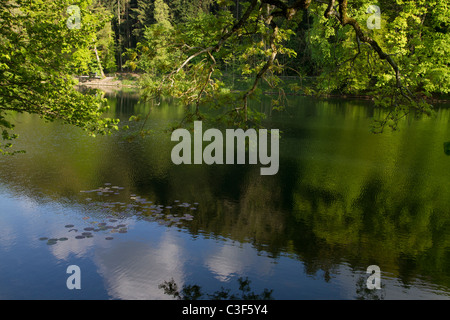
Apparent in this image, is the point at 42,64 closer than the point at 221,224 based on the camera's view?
Yes

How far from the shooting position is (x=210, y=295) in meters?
8.93

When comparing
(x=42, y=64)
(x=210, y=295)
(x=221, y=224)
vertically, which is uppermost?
(x=42, y=64)

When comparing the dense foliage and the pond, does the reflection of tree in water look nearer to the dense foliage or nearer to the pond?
the pond

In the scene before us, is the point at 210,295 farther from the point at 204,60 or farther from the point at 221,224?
the point at 204,60

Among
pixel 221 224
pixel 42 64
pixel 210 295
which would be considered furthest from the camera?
pixel 221 224

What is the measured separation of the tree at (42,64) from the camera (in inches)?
Answer: 424

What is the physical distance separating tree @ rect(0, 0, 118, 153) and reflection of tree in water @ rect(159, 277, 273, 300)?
6.01 metres

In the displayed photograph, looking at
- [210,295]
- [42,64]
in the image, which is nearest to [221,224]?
[210,295]

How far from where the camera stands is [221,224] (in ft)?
41.3

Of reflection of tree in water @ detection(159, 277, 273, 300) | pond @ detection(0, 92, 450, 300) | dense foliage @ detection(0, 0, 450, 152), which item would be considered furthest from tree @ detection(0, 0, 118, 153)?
reflection of tree in water @ detection(159, 277, 273, 300)

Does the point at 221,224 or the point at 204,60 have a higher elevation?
the point at 204,60

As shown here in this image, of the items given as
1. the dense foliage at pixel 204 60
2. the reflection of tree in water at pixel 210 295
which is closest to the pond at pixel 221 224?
the reflection of tree in water at pixel 210 295

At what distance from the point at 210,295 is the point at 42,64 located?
7889mm

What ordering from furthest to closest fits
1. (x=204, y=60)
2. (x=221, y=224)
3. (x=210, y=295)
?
1. (x=221, y=224)
2. (x=210, y=295)
3. (x=204, y=60)
